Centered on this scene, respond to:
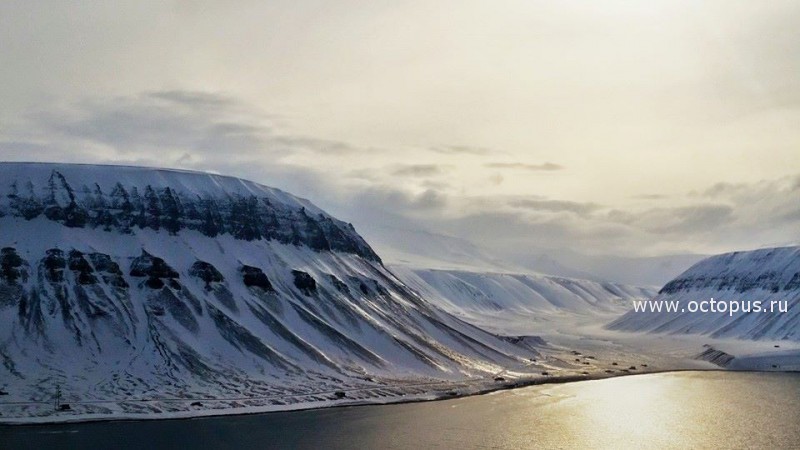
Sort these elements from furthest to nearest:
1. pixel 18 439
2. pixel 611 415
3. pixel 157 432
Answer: pixel 611 415 < pixel 157 432 < pixel 18 439

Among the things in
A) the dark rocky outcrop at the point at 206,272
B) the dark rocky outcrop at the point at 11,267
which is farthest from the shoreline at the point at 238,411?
the dark rocky outcrop at the point at 206,272

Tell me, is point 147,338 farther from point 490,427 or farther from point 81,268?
point 490,427

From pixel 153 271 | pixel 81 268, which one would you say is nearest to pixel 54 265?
pixel 81 268

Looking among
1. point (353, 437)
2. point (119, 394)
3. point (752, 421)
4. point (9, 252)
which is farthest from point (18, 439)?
point (752, 421)

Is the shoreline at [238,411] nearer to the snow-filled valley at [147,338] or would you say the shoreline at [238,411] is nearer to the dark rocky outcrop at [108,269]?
the snow-filled valley at [147,338]

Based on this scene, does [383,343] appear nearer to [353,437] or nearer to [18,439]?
[353,437]

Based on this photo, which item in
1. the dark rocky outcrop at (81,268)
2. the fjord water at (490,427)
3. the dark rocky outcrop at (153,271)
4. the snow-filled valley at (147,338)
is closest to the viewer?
the fjord water at (490,427)

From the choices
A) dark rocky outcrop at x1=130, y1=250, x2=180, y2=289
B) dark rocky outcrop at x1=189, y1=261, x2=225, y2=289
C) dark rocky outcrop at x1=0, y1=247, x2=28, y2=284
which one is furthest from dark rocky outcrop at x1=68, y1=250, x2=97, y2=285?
dark rocky outcrop at x1=189, y1=261, x2=225, y2=289

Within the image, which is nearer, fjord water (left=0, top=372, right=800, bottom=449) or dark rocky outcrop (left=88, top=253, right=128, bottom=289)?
fjord water (left=0, top=372, right=800, bottom=449)

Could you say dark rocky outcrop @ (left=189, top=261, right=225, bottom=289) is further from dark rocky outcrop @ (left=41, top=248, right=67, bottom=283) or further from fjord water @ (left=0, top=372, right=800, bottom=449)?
fjord water @ (left=0, top=372, right=800, bottom=449)
